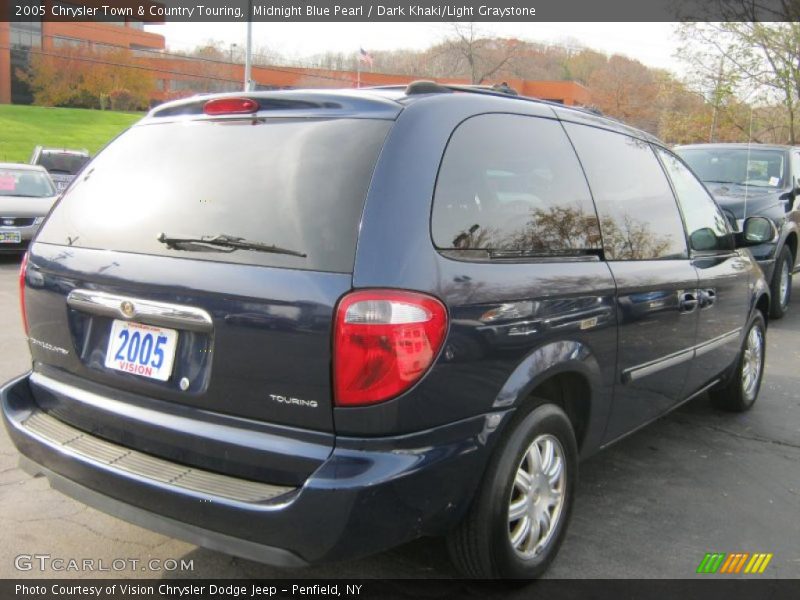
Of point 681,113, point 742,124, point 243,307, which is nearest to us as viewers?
point 243,307

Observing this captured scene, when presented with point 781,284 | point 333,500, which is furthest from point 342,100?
point 781,284

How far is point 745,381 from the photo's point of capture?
201 inches

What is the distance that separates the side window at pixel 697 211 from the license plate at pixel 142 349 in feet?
9.49

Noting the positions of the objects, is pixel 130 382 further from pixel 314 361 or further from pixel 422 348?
pixel 422 348

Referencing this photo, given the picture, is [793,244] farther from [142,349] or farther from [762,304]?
[142,349]

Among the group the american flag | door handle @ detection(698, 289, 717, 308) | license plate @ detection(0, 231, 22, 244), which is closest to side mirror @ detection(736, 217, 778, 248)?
door handle @ detection(698, 289, 717, 308)

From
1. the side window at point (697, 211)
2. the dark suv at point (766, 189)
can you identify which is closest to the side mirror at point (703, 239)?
the side window at point (697, 211)

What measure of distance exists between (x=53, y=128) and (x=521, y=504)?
65703mm

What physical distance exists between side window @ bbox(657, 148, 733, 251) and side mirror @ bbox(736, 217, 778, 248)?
141mm

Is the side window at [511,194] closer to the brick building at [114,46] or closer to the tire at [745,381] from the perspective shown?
the tire at [745,381]

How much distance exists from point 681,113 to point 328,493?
27992mm

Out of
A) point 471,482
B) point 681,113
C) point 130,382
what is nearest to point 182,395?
point 130,382

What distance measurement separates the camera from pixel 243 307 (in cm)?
230

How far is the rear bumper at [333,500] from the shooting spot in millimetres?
2174
